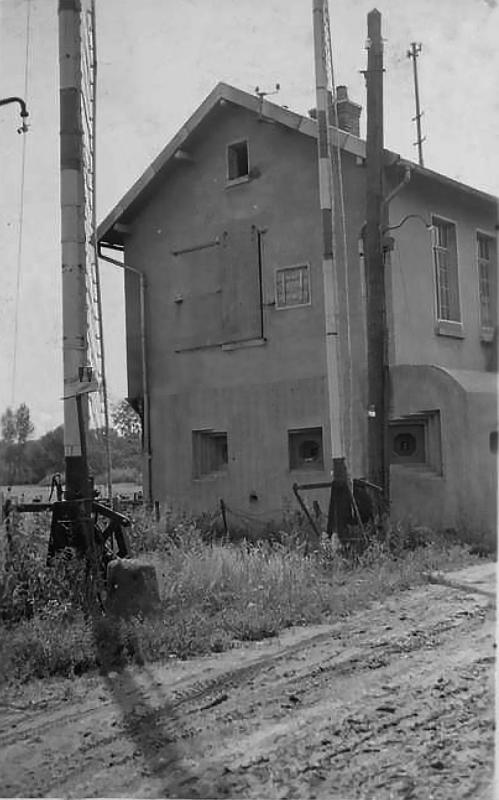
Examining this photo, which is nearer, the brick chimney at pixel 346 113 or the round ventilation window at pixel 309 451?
the round ventilation window at pixel 309 451

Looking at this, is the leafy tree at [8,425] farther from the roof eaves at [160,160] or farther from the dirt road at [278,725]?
the roof eaves at [160,160]

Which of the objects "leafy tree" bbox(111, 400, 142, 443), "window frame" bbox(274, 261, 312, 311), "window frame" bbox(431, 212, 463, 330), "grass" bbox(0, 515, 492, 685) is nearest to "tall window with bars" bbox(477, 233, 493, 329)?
"window frame" bbox(431, 212, 463, 330)

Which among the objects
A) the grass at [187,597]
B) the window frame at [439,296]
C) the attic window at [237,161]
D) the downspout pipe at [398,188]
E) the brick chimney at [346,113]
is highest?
the brick chimney at [346,113]

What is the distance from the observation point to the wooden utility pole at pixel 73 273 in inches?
283

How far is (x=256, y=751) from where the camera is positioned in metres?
4.07

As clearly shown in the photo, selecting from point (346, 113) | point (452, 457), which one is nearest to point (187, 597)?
point (452, 457)

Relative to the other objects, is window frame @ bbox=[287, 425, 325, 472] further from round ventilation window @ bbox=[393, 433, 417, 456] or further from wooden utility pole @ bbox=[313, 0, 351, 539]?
wooden utility pole @ bbox=[313, 0, 351, 539]

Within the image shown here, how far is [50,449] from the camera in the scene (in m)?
11.5

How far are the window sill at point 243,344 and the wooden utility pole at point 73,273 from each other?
6.00 metres

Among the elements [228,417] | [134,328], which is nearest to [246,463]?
[228,417]

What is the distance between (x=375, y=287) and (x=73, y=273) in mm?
5113

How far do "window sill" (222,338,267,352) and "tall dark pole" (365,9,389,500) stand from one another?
2.16 metres

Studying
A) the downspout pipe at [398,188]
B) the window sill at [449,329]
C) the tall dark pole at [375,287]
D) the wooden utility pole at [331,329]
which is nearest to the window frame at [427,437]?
the tall dark pole at [375,287]

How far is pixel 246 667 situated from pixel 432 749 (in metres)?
1.74
